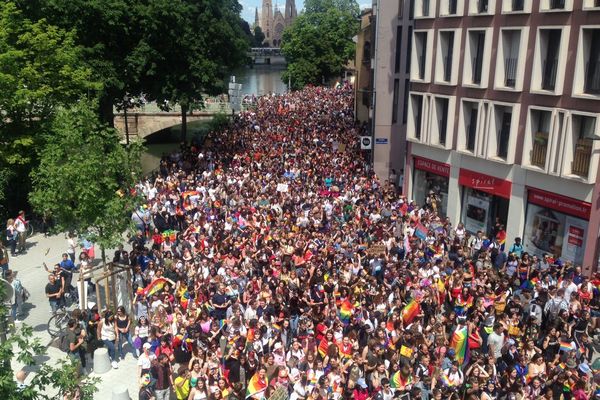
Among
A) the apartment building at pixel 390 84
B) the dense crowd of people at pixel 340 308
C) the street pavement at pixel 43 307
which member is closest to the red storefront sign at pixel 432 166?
the dense crowd of people at pixel 340 308

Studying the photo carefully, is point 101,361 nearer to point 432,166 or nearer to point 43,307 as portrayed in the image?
point 43,307

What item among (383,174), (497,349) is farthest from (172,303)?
(383,174)

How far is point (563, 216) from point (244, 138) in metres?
22.5

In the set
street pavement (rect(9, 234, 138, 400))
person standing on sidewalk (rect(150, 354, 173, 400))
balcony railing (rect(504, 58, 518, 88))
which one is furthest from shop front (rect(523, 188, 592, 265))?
street pavement (rect(9, 234, 138, 400))

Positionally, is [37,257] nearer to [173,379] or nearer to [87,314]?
[87,314]

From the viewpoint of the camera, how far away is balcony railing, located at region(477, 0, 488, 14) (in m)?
23.9

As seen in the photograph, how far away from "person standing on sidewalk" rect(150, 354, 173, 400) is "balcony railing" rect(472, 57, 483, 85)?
59.8ft

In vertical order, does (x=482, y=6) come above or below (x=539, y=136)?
above

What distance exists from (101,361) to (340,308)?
588 cm

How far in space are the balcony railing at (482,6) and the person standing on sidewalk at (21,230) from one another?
20.4 m

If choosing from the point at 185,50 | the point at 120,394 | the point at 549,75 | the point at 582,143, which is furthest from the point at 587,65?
the point at 185,50

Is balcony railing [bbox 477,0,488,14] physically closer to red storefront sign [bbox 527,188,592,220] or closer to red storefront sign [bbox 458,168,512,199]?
red storefront sign [bbox 458,168,512,199]

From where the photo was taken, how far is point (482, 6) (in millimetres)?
24109

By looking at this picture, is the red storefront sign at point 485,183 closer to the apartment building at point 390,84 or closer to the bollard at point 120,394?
the apartment building at point 390,84
